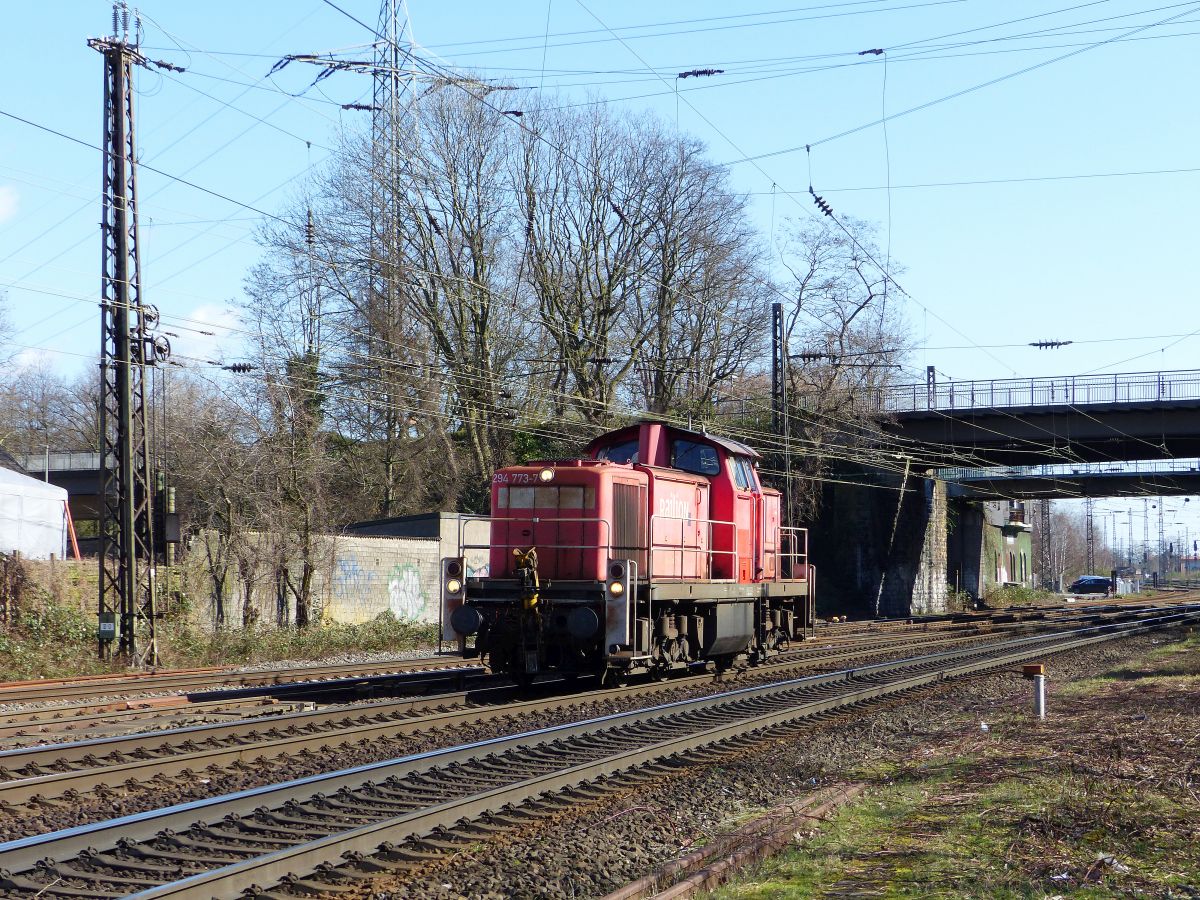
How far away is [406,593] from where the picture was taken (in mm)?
31891

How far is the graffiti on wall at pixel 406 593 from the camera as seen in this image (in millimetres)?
31312

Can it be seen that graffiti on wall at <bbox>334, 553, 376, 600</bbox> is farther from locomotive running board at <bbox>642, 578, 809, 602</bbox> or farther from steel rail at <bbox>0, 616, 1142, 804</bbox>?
steel rail at <bbox>0, 616, 1142, 804</bbox>

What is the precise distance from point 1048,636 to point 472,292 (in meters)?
21.7

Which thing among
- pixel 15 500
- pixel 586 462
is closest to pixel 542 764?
pixel 586 462

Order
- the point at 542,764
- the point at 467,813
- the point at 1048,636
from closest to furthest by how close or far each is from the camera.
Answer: the point at 467,813 → the point at 542,764 → the point at 1048,636

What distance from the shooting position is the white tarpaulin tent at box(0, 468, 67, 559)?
3091 cm

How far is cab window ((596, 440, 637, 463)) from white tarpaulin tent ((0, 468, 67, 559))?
62.9 ft

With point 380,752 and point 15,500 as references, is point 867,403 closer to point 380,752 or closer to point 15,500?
point 15,500

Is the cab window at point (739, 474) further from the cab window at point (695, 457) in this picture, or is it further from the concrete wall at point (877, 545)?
the concrete wall at point (877, 545)

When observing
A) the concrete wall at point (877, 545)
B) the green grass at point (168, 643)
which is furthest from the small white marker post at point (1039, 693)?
the concrete wall at point (877, 545)

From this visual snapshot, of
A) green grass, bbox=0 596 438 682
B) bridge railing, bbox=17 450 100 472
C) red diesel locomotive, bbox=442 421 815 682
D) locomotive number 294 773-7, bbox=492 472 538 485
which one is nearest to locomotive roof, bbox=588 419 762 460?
red diesel locomotive, bbox=442 421 815 682

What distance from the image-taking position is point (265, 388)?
3194cm

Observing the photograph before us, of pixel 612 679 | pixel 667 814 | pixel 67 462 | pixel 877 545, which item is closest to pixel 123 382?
pixel 612 679

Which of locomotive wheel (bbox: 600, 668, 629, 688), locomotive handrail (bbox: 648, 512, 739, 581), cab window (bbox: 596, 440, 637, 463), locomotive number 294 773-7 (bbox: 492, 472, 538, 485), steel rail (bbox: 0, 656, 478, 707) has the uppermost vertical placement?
cab window (bbox: 596, 440, 637, 463)
